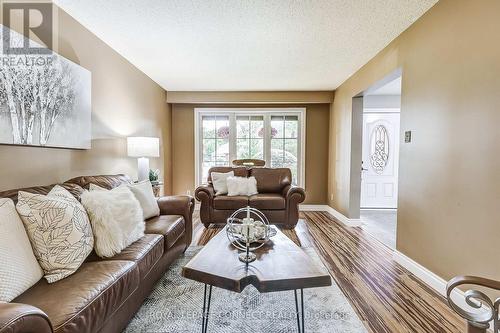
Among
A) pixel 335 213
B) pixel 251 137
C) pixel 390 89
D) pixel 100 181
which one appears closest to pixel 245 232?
pixel 100 181

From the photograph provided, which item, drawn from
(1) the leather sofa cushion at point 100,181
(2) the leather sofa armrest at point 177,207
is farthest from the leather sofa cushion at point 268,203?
(1) the leather sofa cushion at point 100,181

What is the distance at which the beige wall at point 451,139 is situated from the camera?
1.65 meters

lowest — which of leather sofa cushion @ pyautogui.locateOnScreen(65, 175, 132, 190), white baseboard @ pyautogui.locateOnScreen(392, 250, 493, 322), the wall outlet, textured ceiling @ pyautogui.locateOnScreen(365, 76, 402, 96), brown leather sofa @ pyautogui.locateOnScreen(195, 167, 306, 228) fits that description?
white baseboard @ pyautogui.locateOnScreen(392, 250, 493, 322)

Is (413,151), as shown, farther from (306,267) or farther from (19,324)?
(19,324)

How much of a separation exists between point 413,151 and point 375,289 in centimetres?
140

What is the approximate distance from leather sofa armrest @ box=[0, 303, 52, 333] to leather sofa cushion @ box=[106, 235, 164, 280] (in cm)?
73

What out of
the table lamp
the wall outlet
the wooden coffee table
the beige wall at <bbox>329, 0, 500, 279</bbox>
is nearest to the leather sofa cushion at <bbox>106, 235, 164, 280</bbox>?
the wooden coffee table

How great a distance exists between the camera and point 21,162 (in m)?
1.86

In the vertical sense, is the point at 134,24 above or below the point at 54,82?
above

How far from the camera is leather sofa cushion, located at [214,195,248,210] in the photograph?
3693 millimetres

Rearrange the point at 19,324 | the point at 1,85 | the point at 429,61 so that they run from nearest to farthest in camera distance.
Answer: the point at 19,324 < the point at 1,85 < the point at 429,61

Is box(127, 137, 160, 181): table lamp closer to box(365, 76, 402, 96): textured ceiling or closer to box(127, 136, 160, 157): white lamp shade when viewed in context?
box(127, 136, 160, 157): white lamp shade

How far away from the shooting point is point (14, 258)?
1.12 m

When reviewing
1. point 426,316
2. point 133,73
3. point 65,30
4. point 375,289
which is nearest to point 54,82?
point 65,30
